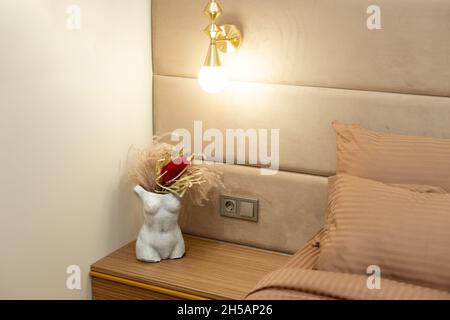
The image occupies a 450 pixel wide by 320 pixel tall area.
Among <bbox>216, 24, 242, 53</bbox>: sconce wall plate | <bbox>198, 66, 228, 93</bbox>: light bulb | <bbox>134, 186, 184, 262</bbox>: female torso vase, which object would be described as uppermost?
<bbox>216, 24, 242, 53</bbox>: sconce wall plate

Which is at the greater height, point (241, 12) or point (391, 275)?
point (241, 12)

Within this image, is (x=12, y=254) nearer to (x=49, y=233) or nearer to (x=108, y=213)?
(x=49, y=233)

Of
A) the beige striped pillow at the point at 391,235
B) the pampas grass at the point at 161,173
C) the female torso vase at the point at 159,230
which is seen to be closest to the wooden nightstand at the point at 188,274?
the female torso vase at the point at 159,230

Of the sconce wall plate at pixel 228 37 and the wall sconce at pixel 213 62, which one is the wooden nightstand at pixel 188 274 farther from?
the sconce wall plate at pixel 228 37

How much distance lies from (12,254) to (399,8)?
54.7 inches

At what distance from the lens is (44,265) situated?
2111 mm

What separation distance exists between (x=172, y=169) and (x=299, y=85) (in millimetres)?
516

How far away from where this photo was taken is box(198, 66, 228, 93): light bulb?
2232mm

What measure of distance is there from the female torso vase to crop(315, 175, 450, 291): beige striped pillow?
60 cm

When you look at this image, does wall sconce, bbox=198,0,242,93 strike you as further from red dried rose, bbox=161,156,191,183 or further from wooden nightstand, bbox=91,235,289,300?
wooden nightstand, bbox=91,235,289,300

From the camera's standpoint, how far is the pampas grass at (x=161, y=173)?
228 centimetres

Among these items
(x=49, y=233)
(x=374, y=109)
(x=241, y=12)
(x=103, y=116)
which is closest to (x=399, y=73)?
(x=374, y=109)

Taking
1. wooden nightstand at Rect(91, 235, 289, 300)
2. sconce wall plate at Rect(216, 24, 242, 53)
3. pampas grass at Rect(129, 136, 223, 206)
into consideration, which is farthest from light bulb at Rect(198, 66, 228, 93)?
wooden nightstand at Rect(91, 235, 289, 300)

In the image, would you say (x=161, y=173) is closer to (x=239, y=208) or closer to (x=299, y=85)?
(x=239, y=208)
